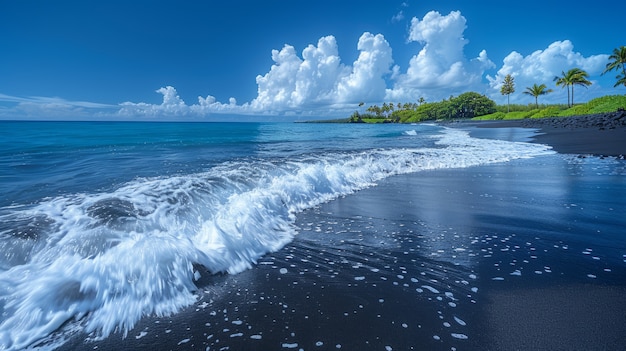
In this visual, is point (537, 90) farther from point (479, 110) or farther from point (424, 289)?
point (424, 289)

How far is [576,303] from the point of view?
2.63 m

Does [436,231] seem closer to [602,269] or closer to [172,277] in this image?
[602,269]

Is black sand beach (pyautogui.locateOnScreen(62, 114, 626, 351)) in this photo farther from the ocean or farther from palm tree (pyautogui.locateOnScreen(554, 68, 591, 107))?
palm tree (pyautogui.locateOnScreen(554, 68, 591, 107))

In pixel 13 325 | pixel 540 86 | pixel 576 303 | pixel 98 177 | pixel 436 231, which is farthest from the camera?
pixel 540 86

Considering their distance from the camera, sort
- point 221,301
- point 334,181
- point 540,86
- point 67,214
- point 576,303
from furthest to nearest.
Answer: point 540,86
point 334,181
point 67,214
point 221,301
point 576,303

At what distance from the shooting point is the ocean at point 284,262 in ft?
7.79

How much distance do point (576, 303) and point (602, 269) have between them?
103 centimetres

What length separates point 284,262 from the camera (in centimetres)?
365

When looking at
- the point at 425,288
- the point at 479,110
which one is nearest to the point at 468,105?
the point at 479,110

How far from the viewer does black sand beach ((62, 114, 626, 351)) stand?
2252mm

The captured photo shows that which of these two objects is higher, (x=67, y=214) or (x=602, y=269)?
(x=67, y=214)

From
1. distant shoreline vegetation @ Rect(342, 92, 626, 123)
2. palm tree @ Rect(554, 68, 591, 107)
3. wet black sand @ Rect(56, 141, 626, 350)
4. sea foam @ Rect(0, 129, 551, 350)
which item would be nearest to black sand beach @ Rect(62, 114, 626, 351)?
wet black sand @ Rect(56, 141, 626, 350)

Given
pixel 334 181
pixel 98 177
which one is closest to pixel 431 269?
pixel 334 181

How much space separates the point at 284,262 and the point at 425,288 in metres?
1.67
